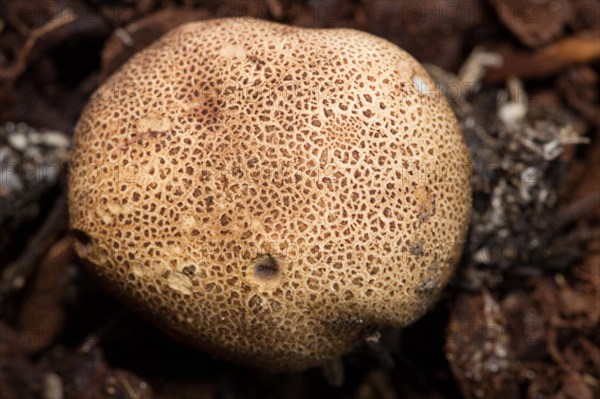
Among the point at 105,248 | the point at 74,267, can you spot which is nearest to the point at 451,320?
the point at 105,248

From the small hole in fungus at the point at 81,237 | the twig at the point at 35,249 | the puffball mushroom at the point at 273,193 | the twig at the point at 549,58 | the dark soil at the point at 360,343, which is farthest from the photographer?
the twig at the point at 549,58

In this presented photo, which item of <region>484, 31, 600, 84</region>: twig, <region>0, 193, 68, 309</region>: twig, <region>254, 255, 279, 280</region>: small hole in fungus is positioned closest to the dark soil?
<region>0, 193, 68, 309</region>: twig

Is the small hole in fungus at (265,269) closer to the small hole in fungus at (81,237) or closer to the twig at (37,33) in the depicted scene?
the small hole in fungus at (81,237)

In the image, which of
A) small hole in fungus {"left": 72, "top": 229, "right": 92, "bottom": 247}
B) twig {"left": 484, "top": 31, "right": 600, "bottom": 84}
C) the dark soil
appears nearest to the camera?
small hole in fungus {"left": 72, "top": 229, "right": 92, "bottom": 247}

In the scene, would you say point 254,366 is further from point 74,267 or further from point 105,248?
point 74,267

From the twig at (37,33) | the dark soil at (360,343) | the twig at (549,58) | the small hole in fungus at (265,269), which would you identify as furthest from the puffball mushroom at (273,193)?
the twig at (549,58)

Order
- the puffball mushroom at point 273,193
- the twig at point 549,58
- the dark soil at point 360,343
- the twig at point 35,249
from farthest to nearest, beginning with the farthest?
the twig at point 549,58
the twig at point 35,249
the dark soil at point 360,343
the puffball mushroom at point 273,193

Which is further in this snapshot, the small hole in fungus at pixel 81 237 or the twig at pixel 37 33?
the twig at pixel 37 33

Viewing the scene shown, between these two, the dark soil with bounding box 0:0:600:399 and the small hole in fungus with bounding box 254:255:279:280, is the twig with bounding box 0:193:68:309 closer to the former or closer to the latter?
the dark soil with bounding box 0:0:600:399
